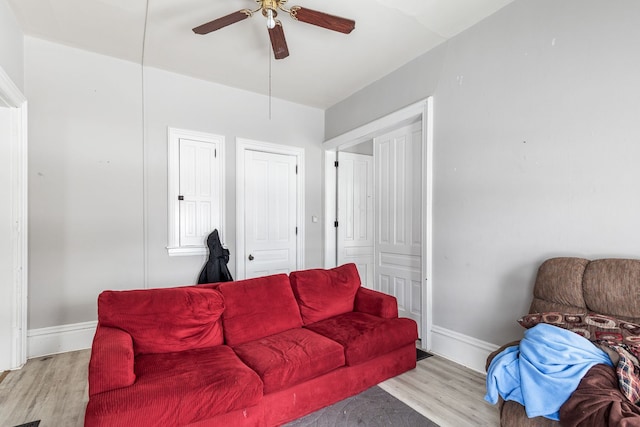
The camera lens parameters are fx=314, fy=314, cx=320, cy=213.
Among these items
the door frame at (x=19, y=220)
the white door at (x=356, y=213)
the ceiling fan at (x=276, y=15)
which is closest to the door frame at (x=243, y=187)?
the white door at (x=356, y=213)

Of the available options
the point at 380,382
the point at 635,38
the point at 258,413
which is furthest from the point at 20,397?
the point at 635,38

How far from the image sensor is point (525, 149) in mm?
2338

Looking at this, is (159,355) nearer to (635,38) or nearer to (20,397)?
Result: (20,397)

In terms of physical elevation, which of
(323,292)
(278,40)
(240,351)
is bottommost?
(240,351)

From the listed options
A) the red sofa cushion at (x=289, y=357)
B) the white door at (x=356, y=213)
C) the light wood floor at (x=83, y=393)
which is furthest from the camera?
the white door at (x=356, y=213)

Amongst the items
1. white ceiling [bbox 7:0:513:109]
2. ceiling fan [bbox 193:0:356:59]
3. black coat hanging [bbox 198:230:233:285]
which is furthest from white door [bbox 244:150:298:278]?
ceiling fan [bbox 193:0:356:59]

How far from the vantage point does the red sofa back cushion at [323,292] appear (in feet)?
8.70

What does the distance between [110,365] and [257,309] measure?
1.00 metres

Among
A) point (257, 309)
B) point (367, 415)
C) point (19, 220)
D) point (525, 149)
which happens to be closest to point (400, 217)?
point (525, 149)

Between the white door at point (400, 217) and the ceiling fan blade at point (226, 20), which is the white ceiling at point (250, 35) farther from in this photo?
the white door at point (400, 217)

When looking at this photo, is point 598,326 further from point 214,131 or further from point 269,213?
point 214,131


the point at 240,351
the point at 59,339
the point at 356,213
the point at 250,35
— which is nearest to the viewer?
the point at 240,351

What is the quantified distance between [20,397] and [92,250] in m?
1.32

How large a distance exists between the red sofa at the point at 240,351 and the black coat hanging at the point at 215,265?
1.19 m
